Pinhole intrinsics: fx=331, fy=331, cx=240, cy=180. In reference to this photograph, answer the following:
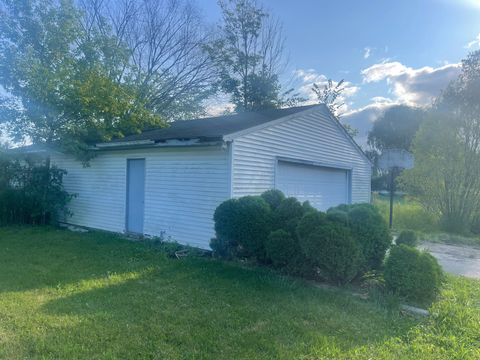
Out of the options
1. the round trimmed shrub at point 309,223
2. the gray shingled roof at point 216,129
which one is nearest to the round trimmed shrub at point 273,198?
the round trimmed shrub at point 309,223

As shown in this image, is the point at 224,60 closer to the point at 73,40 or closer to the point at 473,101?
the point at 73,40

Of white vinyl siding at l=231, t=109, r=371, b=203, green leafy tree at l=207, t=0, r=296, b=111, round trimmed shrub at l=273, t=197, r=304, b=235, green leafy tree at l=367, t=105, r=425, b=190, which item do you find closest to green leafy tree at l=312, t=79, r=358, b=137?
green leafy tree at l=207, t=0, r=296, b=111

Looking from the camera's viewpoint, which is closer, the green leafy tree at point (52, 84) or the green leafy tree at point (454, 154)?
the green leafy tree at point (52, 84)

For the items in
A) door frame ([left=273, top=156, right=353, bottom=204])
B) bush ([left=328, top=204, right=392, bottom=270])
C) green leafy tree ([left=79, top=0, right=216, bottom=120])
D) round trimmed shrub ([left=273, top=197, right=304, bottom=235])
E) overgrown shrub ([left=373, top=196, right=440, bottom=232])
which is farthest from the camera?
green leafy tree ([left=79, top=0, right=216, bottom=120])

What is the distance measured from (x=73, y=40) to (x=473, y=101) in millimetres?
14535

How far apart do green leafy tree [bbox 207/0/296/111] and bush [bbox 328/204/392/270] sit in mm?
17701

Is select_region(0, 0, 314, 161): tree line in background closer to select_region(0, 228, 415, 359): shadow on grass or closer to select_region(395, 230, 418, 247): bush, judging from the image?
select_region(0, 228, 415, 359): shadow on grass

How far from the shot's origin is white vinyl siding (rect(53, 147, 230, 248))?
735 centimetres

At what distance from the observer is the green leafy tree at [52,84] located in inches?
377

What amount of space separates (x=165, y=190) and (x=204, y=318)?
4.88 metres

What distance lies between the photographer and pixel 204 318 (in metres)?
3.63

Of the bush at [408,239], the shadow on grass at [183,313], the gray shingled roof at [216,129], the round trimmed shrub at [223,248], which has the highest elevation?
the gray shingled roof at [216,129]

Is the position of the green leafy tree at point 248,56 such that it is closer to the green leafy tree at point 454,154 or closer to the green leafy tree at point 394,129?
the green leafy tree at point 454,154

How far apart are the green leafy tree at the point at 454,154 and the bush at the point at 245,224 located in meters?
9.81
